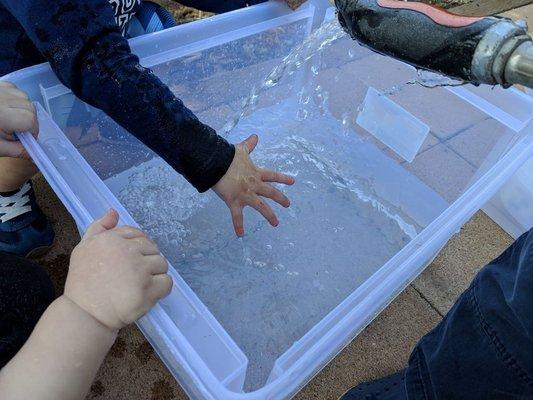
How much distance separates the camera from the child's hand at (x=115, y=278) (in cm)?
56

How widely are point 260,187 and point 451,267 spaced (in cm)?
54

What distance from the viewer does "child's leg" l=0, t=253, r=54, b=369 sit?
687mm

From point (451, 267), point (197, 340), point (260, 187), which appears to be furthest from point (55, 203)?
point (451, 267)

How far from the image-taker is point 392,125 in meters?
1.11

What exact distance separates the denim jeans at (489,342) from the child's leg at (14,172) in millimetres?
743

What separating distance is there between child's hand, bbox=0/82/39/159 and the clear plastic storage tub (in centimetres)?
2

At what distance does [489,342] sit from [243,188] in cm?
43

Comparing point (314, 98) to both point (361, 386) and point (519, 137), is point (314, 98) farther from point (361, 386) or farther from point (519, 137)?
point (361, 386)

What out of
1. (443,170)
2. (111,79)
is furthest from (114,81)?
(443,170)

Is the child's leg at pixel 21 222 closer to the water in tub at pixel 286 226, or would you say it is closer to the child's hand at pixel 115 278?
the water in tub at pixel 286 226

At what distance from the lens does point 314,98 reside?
1284 millimetres

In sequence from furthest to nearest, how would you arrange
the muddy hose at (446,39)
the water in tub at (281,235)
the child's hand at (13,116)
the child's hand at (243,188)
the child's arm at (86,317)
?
the water in tub at (281,235) < the child's hand at (243,188) < the child's hand at (13,116) < the child's arm at (86,317) < the muddy hose at (446,39)

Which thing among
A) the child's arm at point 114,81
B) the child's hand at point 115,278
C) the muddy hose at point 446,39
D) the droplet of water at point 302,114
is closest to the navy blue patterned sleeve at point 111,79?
the child's arm at point 114,81


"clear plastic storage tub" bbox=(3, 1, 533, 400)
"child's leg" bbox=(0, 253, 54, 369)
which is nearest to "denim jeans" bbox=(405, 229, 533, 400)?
"clear plastic storage tub" bbox=(3, 1, 533, 400)
